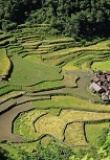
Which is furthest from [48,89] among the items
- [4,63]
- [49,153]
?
[49,153]

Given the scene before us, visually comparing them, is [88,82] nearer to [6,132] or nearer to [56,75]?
[56,75]

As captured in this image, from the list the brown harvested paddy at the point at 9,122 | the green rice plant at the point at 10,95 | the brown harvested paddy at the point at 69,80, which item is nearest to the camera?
the brown harvested paddy at the point at 9,122

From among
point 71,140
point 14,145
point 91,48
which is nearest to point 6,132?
point 14,145

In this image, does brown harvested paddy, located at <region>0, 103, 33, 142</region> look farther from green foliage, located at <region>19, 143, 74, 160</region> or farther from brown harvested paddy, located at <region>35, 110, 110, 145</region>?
green foliage, located at <region>19, 143, 74, 160</region>

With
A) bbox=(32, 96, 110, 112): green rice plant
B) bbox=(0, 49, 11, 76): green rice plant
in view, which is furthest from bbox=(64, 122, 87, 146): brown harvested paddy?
bbox=(0, 49, 11, 76): green rice plant

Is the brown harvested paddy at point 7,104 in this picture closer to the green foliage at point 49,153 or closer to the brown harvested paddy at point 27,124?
the brown harvested paddy at point 27,124

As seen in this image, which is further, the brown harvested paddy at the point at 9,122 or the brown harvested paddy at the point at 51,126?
the brown harvested paddy at the point at 51,126

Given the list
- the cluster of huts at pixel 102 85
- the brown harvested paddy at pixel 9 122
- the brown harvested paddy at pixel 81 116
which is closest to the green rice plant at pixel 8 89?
the brown harvested paddy at pixel 9 122

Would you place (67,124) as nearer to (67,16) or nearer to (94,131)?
(94,131)
